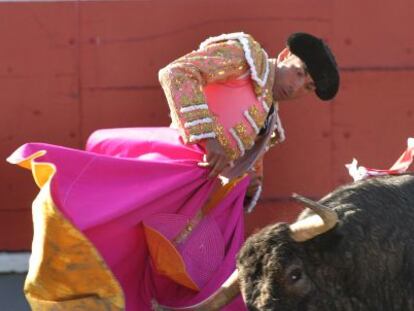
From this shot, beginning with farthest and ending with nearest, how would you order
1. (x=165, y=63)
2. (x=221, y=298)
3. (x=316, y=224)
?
(x=165, y=63) → (x=221, y=298) → (x=316, y=224)

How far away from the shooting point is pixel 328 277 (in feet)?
8.66

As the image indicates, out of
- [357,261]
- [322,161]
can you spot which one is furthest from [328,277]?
[322,161]

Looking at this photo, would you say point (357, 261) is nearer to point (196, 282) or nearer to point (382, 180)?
point (382, 180)

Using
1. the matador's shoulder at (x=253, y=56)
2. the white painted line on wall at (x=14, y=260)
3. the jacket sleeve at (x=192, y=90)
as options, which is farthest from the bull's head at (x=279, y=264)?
the white painted line on wall at (x=14, y=260)

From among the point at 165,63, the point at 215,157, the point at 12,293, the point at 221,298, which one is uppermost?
the point at 215,157

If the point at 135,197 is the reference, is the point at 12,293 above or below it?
below

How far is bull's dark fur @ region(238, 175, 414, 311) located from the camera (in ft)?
8.54

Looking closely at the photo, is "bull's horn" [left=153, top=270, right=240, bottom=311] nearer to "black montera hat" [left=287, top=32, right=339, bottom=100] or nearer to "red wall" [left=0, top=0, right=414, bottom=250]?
"black montera hat" [left=287, top=32, right=339, bottom=100]

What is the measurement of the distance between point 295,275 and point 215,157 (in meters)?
0.68

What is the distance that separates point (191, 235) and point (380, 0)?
2078 millimetres

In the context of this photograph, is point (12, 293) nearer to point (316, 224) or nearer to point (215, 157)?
point (215, 157)

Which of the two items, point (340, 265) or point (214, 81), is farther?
point (214, 81)

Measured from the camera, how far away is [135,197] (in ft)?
10.2

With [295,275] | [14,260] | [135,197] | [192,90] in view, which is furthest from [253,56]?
[14,260]
